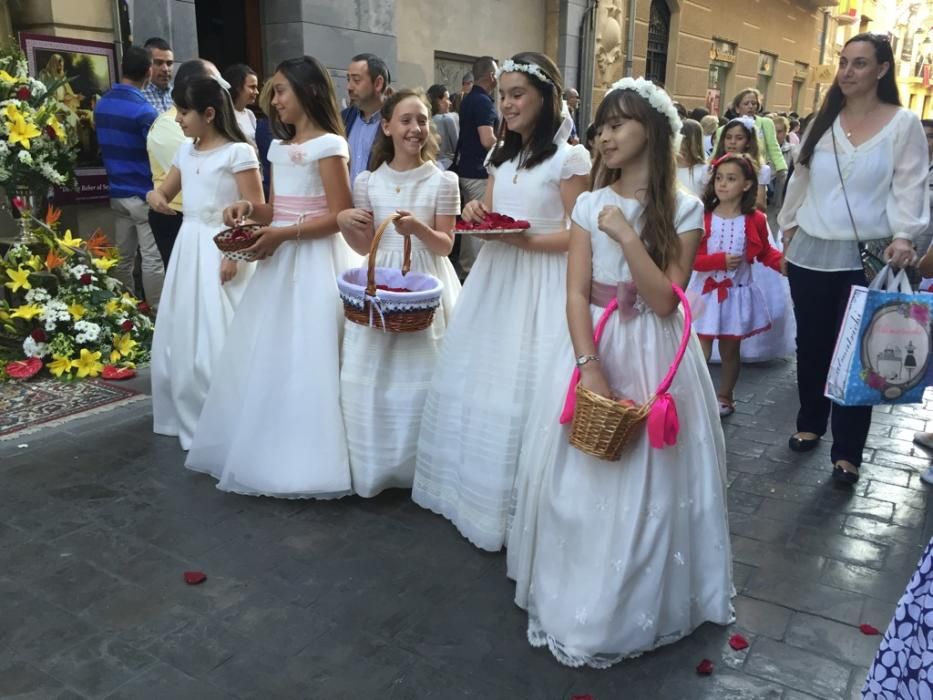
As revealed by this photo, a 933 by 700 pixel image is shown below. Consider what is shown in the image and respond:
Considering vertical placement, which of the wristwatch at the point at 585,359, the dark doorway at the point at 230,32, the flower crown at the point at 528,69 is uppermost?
the dark doorway at the point at 230,32

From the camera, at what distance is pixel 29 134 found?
17.5 ft

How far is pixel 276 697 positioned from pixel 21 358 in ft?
14.0

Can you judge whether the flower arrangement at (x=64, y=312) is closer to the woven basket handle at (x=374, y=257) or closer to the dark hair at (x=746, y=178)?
the woven basket handle at (x=374, y=257)

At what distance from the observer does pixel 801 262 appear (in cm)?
407

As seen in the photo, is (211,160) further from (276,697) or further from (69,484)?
(276,697)

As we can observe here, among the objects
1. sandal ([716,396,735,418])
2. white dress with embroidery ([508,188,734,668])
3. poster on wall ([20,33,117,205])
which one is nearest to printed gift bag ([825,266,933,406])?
white dress with embroidery ([508,188,734,668])

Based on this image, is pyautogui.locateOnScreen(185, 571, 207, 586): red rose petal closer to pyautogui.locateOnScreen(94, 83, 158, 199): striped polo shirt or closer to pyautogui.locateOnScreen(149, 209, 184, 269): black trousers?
pyautogui.locateOnScreen(149, 209, 184, 269): black trousers

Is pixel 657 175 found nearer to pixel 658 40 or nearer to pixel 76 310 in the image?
pixel 76 310

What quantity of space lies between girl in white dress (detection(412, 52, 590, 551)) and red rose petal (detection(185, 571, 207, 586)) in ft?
3.39

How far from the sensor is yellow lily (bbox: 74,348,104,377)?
546cm

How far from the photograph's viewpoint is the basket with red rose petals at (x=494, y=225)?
309cm

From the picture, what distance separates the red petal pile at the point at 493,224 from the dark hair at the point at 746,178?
246 cm

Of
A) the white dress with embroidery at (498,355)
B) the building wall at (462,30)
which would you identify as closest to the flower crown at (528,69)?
the white dress with embroidery at (498,355)

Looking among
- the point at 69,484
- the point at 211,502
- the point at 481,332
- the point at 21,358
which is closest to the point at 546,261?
the point at 481,332
